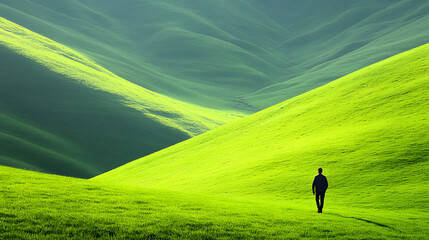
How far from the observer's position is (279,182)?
3716 cm

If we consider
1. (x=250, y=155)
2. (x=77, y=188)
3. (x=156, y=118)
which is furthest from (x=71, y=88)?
(x=77, y=188)

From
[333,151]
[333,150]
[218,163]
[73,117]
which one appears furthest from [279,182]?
[73,117]

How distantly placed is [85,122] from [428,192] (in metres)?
108

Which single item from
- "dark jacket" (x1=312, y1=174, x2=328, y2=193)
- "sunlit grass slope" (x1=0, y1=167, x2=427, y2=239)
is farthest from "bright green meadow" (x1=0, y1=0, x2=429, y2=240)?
"dark jacket" (x1=312, y1=174, x2=328, y2=193)

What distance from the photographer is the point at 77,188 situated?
21562mm

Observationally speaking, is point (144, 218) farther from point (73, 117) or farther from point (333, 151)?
point (73, 117)

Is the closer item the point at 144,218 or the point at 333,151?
the point at 144,218

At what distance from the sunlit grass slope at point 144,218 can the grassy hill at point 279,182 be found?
56mm

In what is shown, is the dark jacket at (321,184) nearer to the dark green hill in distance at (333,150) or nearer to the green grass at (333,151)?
the green grass at (333,151)

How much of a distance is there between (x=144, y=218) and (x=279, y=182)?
22479mm

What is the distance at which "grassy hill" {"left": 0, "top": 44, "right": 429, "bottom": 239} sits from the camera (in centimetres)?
1648

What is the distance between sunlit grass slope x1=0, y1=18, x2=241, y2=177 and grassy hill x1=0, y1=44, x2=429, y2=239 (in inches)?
1370

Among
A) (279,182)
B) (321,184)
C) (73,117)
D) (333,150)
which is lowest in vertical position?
(321,184)

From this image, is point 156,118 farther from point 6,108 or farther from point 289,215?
point 289,215
